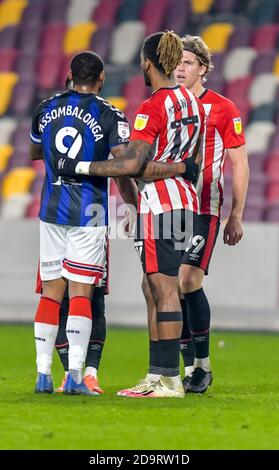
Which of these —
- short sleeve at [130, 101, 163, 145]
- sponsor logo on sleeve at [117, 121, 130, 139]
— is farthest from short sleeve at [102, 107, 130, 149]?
short sleeve at [130, 101, 163, 145]

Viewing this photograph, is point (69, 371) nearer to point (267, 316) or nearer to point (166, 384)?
point (166, 384)

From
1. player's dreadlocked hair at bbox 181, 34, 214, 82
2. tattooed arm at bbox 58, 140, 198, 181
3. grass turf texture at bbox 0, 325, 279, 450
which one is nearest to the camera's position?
grass turf texture at bbox 0, 325, 279, 450

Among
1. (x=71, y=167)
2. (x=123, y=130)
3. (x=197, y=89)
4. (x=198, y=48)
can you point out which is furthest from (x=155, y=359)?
(x=198, y=48)

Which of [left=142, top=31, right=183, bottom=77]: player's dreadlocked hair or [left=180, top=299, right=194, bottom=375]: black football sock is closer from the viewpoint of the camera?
[left=142, top=31, right=183, bottom=77]: player's dreadlocked hair

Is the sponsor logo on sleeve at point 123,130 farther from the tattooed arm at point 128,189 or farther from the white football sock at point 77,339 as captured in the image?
the white football sock at point 77,339

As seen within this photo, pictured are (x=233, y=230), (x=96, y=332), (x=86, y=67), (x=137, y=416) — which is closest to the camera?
(x=137, y=416)

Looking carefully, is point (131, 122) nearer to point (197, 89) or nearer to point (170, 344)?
point (197, 89)

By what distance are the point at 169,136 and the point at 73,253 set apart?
0.81 metres

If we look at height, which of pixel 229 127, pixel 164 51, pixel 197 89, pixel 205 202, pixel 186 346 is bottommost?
pixel 186 346

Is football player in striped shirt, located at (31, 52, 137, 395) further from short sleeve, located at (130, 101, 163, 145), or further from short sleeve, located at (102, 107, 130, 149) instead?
short sleeve, located at (130, 101, 163, 145)

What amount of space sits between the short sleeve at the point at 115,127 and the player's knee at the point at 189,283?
3.63 ft

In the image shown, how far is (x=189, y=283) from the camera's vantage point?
288 inches

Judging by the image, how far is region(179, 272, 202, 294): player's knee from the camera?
7309 mm

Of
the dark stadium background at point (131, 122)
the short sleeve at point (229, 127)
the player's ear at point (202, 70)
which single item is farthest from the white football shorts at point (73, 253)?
the player's ear at point (202, 70)
